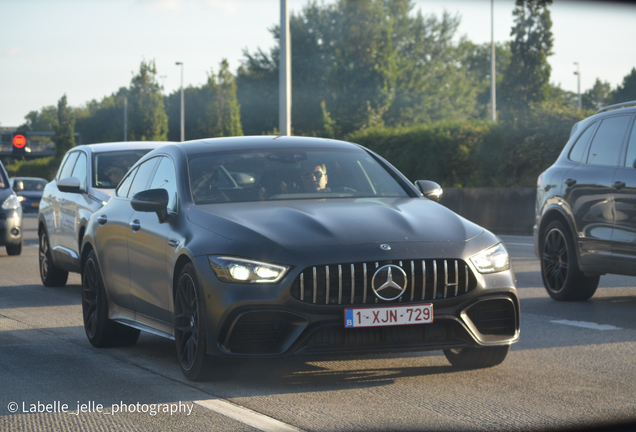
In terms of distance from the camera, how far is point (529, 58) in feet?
170

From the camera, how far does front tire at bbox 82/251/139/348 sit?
741 cm

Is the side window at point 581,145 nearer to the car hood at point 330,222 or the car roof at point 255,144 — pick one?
the car roof at point 255,144

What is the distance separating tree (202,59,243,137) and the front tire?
174 feet

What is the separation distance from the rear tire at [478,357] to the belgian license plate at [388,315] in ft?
2.93

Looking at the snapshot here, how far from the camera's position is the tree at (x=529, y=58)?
51.2 metres

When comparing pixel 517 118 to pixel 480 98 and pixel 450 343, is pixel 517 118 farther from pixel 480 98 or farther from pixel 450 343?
pixel 480 98

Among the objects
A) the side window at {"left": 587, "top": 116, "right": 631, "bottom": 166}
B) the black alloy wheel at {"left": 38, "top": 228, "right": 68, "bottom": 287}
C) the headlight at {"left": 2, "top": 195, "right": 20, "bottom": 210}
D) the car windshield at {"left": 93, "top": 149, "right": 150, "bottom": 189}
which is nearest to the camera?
the side window at {"left": 587, "top": 116, "right": 631, "bottom": 166}

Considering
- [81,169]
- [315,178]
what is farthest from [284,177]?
[81,169]

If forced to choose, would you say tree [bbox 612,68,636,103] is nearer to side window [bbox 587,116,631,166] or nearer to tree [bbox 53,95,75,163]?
tree [bbox 53,95,75,163]

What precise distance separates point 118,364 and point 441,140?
1057 inches

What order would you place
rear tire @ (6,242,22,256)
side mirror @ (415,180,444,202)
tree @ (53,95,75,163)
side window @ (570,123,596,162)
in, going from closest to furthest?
side mirror @ (415,180,444,202), side window @ (570,123,596,162), rear tire @ (6,242,22,256), tree @ (53,95,75,163)

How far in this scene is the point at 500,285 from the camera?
221 inches

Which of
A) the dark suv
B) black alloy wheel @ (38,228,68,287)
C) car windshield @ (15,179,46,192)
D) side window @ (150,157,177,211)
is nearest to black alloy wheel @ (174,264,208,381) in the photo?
side window @ (150,157,177,211)

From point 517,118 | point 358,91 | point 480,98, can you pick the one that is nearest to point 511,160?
point 517,118
